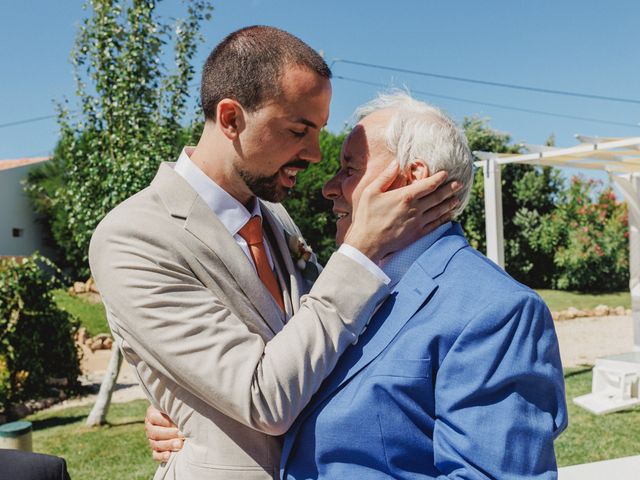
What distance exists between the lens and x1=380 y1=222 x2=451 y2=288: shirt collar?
1.99 meters

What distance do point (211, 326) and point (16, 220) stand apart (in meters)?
26.5

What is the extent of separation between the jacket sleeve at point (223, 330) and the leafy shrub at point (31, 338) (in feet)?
26.1

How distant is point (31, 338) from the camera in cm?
977

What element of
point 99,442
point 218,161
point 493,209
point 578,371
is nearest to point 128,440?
point 99,442

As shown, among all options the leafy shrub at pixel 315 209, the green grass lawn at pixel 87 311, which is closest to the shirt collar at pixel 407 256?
the leafy shrub at pixel 315 209

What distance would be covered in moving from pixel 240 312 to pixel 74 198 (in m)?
6.91

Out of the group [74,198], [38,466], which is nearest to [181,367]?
[38,466]

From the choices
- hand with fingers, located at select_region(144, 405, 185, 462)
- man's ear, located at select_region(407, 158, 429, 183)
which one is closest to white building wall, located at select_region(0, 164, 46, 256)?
hand with fingers, located at select_region(144, 405, 185, 462)

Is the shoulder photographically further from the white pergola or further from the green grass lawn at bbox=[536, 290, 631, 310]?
the green grass lawn at bbox=[536, 290, 631, 310]

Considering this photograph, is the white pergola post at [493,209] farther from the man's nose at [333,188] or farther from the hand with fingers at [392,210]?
the hand with fingers at [392,210]

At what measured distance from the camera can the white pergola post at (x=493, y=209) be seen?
30.6 ft

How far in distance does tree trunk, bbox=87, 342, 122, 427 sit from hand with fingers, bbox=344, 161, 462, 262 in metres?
6.79

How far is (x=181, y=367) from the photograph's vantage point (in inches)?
65.2

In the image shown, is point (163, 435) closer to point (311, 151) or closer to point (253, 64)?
point (311, 151)
